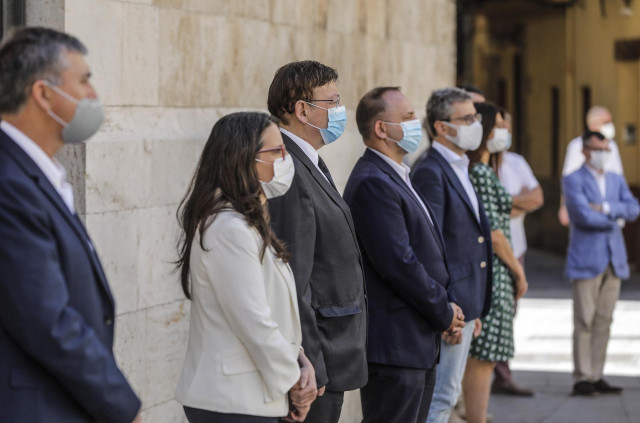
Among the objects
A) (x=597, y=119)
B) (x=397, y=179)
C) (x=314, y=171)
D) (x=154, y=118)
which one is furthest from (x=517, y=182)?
(x=314, y=171)

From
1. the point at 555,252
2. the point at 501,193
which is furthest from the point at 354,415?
the point at 555,252

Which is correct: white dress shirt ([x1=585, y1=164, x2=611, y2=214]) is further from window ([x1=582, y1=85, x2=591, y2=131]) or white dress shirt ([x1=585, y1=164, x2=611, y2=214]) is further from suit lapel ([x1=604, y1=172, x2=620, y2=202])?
window ([x1=582, y1=85, x2=591, y2=131])

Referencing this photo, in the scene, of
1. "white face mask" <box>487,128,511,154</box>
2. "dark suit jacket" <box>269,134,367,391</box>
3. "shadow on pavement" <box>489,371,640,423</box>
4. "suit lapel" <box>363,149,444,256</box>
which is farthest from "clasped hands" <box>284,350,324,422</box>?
"shadow on pavement" <box>489,371,640,423</box>

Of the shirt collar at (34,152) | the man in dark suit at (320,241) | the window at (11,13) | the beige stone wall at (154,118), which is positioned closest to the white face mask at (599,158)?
the beige stone wall at (154,118)

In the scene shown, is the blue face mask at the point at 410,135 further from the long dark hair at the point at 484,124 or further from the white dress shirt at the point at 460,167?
the long dark hair at the point at 484,124

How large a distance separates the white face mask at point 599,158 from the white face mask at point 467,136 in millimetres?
2756

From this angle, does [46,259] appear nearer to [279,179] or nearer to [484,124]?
[279,179]

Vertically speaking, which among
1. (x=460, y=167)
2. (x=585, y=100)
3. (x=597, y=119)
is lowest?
(x=460, y=167)

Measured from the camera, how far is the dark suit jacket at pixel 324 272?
4.04m

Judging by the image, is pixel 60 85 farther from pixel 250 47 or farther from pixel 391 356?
pixel 250 47

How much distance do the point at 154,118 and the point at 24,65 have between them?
2.20 metres

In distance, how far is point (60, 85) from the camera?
293cm

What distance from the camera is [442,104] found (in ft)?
19.6

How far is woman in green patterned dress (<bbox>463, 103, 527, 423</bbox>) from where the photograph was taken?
247 inches
